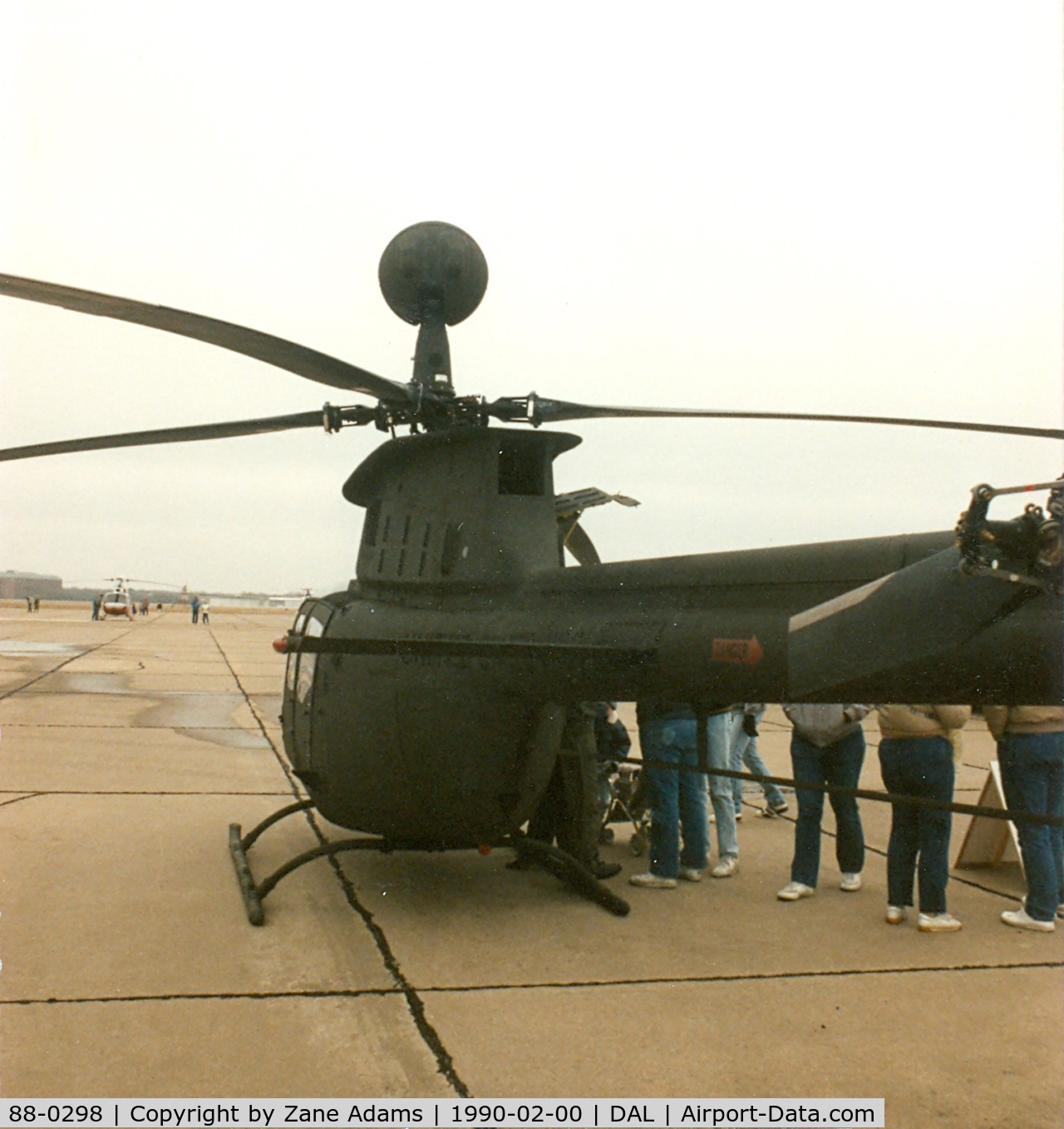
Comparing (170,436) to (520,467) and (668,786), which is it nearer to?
(520,467)

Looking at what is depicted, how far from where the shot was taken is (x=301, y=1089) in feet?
12.2

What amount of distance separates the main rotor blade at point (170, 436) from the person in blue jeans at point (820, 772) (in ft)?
11.4

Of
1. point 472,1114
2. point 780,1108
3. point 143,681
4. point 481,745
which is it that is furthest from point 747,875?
point 143,681

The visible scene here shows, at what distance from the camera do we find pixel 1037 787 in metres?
5.94

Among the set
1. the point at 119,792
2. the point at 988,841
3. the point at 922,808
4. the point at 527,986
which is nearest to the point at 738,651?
the point at 527,986

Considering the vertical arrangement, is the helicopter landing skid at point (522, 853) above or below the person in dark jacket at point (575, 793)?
below

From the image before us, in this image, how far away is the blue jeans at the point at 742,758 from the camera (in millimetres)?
8024

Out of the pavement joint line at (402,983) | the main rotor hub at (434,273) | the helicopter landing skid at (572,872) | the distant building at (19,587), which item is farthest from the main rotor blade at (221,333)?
the distant building at (19,587)

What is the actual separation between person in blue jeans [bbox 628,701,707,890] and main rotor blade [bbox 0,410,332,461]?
2701mm

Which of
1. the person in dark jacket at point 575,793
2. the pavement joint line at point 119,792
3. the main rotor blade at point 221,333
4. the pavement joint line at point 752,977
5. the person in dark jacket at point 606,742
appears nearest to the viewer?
the main rotor blade at point 221,333

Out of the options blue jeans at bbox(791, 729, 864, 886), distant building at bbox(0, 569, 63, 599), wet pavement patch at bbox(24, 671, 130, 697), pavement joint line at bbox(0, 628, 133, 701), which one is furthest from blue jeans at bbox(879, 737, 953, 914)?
distant building at bbox(0, 569, 63, 599)

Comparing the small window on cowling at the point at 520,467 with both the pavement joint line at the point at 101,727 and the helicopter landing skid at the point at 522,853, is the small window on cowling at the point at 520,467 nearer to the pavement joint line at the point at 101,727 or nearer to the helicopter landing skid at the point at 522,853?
the helicopter landing skid at the point at 522,853

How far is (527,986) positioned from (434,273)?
12.8 feet

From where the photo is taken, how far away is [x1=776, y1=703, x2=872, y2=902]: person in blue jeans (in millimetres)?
6262
